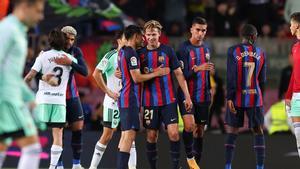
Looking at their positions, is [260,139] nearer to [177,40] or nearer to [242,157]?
[242,157]

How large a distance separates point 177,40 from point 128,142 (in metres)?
8.05

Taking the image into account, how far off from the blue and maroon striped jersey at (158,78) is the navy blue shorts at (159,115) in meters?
0.06

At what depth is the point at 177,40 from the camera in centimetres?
1820

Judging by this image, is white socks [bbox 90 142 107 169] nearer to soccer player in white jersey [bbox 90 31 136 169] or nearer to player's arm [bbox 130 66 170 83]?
soccer player in white jersey [bbox 90 31 136 169]

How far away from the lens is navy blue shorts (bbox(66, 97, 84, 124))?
1150cm

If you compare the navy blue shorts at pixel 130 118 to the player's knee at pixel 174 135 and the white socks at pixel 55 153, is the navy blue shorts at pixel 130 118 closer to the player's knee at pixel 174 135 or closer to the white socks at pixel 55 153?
the player's knee at pixel 174 135

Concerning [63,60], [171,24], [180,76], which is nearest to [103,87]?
[63,60]

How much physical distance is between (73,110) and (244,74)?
7.31ft

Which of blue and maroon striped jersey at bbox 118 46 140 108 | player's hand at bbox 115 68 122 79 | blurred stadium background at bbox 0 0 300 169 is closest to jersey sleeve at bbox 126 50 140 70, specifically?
blue and maroon striped jersey at bbox 118 46 140 108

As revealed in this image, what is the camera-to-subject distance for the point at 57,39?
10.9 m

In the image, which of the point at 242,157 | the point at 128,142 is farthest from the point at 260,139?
the point at 128,142

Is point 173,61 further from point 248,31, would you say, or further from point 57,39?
point 57,39

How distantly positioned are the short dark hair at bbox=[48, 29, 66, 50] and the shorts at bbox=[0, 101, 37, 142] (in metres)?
3.17

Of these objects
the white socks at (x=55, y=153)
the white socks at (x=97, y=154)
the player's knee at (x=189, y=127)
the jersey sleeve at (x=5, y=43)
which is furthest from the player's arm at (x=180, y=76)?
the jersey sleeve at (x=5, y=43)
